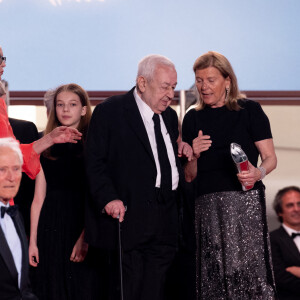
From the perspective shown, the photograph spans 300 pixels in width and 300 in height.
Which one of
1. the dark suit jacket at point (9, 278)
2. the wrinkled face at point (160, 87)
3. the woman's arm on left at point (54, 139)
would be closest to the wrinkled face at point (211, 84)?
the wrinkled face at point (160, 87)

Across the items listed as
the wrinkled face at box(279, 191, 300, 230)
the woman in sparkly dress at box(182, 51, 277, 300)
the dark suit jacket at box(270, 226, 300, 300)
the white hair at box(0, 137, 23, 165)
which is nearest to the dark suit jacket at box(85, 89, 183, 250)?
the woman in sparkly dress at box(182, 51, 277, 300)

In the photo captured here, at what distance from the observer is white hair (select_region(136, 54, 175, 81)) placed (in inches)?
124

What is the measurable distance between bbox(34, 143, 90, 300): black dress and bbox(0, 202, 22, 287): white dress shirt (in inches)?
47.3

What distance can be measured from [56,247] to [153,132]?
2.60 ft

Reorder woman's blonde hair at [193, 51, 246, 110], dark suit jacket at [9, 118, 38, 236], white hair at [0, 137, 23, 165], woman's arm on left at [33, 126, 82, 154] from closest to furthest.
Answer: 1. white hair at [0, 137, 23, 165]
2. woman's arm on left at [33, 126, 82, 154]
3. woman's blonde hair at [193, 51, 246, 110]
4. dark suit jacket at [9, 118, 38, 236]

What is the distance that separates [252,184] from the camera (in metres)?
3.07

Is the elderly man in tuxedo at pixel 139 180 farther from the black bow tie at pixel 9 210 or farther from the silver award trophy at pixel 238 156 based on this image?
the black bow tie at pixel 9 210

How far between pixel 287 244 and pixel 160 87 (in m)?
1.31

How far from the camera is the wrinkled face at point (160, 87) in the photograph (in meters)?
3.13

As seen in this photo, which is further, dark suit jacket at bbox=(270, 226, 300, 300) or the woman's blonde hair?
dark suit jacket at bbox=(270, 226, 300, 300)

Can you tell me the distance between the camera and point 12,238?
7.54ft

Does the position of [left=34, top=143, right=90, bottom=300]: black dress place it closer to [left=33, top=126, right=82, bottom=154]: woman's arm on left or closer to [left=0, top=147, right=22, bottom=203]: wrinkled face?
[left=33, top=126, right=82, bottom=154]: woman's arm on left

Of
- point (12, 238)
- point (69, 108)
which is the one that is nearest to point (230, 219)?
point (69, 108)

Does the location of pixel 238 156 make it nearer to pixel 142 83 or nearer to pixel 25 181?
pixel 142 83
